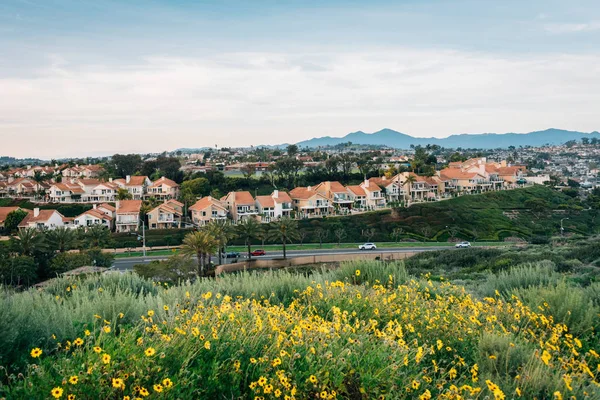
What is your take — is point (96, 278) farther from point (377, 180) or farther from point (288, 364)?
point (377, 180)

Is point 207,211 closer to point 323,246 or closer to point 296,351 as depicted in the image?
point 323,246

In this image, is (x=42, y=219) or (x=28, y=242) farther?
(x=42, y=219)

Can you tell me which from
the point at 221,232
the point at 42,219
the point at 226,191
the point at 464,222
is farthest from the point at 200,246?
the point at 226,191

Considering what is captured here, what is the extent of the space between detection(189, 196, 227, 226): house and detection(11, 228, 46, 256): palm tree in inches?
1093

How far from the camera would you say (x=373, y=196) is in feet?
261

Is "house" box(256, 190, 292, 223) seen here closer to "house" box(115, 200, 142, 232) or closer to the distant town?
the distant town

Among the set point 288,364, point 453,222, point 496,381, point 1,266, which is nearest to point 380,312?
point 496,381

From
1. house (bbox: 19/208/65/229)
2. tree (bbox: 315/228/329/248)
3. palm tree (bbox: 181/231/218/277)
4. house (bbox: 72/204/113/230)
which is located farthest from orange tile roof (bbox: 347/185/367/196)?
palm tree (bbox: 181/231/218/277)

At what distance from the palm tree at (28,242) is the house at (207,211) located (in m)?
27.8

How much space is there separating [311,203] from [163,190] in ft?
92.2

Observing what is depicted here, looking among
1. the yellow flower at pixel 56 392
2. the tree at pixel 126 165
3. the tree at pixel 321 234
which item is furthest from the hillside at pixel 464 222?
the tree at pixel 126 165

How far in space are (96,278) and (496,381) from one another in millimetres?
7702

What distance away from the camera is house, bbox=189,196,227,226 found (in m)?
68.1

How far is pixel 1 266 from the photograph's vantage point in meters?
34.8
